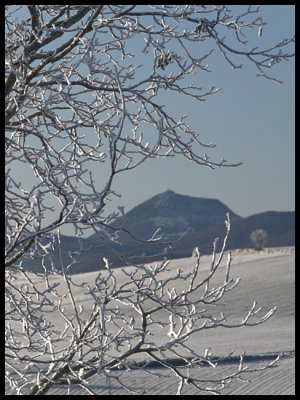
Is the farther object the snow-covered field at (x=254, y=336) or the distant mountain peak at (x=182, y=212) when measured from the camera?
the distant mountain peak at (x=182, y=212)

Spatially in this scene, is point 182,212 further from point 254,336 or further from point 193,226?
point 254,336

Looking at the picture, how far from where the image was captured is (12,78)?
13.9ft

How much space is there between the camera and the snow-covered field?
8961mm

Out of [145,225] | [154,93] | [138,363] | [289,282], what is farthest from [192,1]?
[145,225]

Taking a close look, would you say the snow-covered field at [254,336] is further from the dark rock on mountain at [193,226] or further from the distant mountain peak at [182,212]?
the distant mountain peak at [182,212]

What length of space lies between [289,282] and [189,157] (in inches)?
717

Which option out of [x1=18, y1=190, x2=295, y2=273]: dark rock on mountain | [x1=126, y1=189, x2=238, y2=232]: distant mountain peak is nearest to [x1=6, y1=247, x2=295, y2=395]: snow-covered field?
[x1=18, y1=190, x2=295, y2=273]: dark rock on mountain

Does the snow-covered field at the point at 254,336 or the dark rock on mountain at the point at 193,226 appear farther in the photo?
the dark rock on mountain at the point at 193,226

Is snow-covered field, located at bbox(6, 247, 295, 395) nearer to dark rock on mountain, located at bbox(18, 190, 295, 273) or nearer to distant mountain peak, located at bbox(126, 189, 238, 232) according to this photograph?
dark rock on mountain, located at bbox(18, 190, 295, 273)

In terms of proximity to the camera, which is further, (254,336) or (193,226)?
(193,226)

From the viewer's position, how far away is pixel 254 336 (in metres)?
14.6

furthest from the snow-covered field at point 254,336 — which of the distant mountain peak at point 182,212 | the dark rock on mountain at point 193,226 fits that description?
the distant mountain peak at point 182,212

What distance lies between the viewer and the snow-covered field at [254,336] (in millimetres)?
8961

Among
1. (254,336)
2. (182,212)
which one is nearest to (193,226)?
(182,212)
